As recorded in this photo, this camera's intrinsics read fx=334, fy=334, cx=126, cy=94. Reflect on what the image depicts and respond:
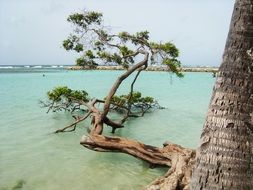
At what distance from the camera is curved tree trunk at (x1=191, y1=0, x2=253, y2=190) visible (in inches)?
119

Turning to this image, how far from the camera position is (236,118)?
120 inches

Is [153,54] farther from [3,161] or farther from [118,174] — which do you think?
[3,161]

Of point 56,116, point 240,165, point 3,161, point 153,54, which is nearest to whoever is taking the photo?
point 240,165

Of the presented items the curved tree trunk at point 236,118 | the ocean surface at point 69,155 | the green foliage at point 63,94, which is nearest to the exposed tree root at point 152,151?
the ocean surface at point 69,155

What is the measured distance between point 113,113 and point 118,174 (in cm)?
1166

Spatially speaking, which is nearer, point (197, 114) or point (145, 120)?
point (145, 120)

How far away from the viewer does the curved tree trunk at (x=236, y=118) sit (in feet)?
9.93

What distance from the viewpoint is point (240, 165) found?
9.93ft

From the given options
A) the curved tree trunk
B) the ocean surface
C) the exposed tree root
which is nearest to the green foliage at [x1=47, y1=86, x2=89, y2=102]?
the ocean surface

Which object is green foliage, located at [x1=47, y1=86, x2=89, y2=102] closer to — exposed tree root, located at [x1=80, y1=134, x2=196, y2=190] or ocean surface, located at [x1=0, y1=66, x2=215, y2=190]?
ocean surface, located at [x1=0, y1=66, x2=215, y2=190]

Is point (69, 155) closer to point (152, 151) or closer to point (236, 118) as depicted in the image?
point (152, 151)

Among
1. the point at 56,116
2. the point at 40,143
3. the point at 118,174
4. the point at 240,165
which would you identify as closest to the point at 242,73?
the point at 240,165

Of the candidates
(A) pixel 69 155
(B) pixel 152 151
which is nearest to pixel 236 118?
(B) pixel 152 151

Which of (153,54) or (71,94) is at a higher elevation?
(153,54)
